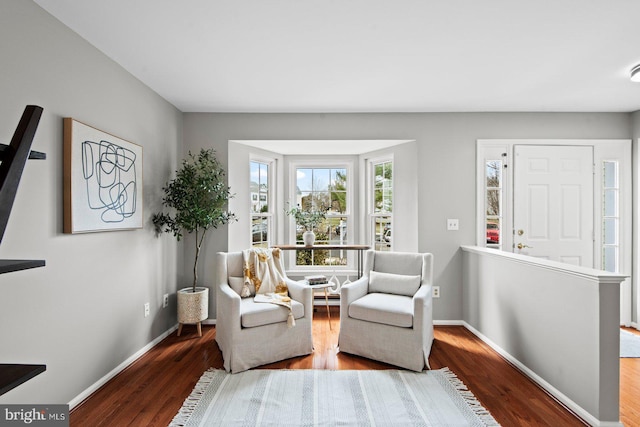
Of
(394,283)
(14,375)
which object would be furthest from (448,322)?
(14,375)

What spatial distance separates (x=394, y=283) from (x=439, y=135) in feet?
5.68

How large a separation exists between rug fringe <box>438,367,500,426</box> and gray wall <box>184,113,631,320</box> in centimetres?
127

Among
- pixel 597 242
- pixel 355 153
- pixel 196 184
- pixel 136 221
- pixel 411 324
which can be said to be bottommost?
pixel 411 324

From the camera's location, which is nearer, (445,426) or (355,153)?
(445,426)

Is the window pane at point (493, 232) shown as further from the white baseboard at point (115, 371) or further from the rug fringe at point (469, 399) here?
the white baseboard at point (115, 371)

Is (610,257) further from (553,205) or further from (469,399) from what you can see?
(469,399)

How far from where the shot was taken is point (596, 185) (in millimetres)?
3895

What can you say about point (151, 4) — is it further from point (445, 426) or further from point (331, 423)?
point (445, 426)

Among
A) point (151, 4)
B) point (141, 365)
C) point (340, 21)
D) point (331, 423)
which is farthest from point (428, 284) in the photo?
point (151, 4)

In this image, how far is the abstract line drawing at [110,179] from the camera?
2.34 meters

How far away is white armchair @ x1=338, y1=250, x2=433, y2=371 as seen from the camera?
2.77 meters

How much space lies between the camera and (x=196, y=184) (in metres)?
3.35

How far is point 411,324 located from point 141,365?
7.19 feet

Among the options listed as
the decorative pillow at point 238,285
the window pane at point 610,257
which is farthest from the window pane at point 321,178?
the window pane at point 610,257
